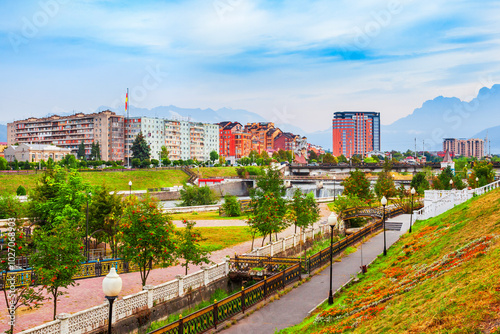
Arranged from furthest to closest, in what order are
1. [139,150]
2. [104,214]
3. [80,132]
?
[80,132], [139,150], [104,214]

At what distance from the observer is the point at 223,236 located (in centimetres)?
3600

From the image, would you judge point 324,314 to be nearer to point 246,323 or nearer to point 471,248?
point 246,323

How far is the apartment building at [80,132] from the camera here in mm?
145250

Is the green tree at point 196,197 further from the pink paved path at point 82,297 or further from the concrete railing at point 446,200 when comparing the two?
the pink paved path at point 82,297

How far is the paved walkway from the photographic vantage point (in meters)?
15.6

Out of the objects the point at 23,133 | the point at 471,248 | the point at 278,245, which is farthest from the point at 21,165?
the point at 471,248

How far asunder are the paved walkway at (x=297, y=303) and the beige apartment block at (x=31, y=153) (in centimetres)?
12106

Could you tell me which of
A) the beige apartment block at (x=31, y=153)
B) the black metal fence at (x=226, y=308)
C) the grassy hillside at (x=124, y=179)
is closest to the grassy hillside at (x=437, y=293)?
the black metal fence at (x=226, y=308)

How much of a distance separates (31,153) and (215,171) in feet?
177

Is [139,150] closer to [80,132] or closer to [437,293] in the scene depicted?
[80,132]

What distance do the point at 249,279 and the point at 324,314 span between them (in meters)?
8.60

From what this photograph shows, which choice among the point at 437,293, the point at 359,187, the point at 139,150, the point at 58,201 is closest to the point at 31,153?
the point at 139,150

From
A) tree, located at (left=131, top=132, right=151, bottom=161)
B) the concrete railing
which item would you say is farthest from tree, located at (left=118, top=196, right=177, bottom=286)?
tree, located at (left=131, top=132, right=151, bottom=161)

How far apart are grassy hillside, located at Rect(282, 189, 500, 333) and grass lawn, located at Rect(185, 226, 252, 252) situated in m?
13.9
